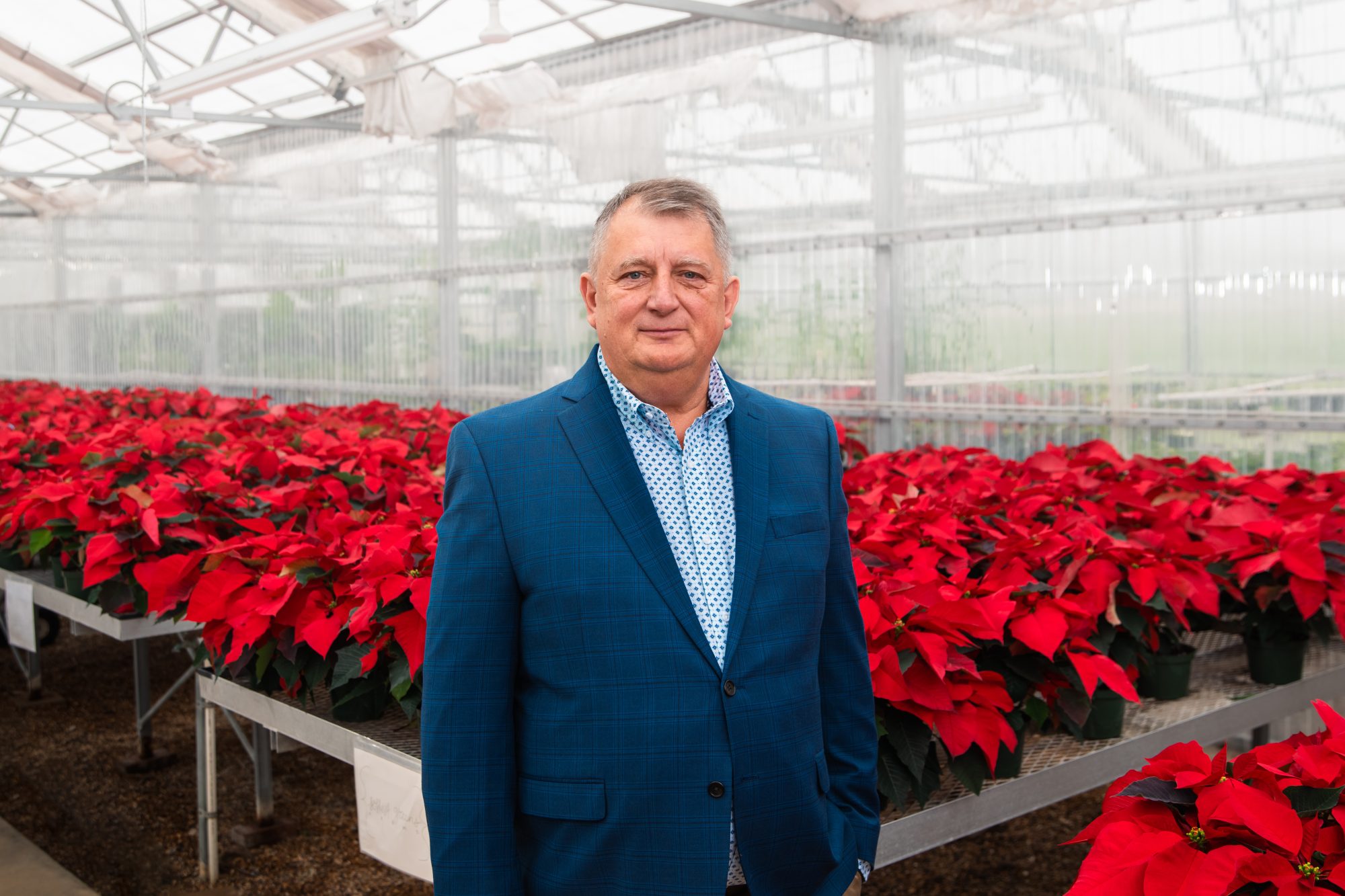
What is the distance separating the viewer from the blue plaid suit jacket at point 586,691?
49.3 inches

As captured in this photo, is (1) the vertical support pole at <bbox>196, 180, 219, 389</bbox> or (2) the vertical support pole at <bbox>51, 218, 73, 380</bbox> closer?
(1) the vertical support pole at <bbox>196, 180, 219, 389</bbox>

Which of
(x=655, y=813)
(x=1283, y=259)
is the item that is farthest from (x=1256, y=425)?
(x=655, y=813)

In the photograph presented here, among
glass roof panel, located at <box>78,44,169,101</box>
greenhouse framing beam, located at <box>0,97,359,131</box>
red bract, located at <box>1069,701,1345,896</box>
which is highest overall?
glass roof panel, located at <box>78,44,169,101</box>

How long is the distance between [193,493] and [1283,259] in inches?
145

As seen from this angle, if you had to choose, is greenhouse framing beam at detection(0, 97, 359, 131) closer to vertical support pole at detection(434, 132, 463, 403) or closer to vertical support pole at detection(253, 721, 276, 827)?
vertical support pole at detection(434, 132, 463, 403)

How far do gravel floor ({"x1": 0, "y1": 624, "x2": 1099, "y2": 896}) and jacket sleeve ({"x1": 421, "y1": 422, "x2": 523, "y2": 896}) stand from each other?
6.63 feet

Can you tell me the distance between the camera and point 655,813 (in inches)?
49.5

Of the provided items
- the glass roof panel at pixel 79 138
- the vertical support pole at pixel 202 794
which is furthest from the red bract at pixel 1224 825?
the glass roof panel at pixel 79 138

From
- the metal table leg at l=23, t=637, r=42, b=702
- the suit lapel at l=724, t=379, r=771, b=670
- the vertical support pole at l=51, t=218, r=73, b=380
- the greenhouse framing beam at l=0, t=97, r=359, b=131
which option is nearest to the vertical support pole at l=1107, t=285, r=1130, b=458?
the suit lapel at l=724, t=379, r=771, b=670

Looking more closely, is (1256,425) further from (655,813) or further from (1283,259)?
(655,813)

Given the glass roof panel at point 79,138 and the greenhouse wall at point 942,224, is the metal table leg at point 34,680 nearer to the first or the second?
the greenhouse wall at point 942,224

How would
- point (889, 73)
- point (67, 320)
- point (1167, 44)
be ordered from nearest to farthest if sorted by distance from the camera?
point (1167, 44) < point (889, 73) < point (67, 320)

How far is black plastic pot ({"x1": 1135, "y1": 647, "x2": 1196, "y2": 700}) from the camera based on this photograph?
2357 mm

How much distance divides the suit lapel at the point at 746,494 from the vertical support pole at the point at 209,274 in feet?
35.7
